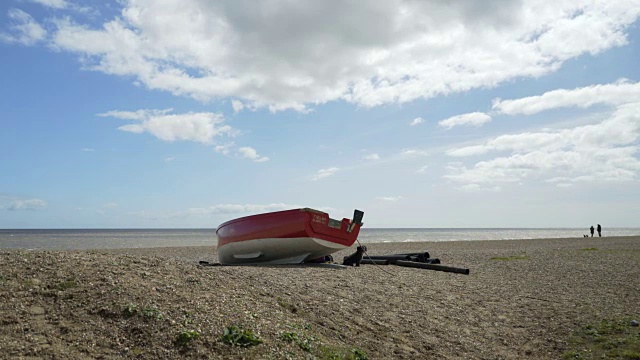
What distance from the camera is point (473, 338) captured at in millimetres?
8672

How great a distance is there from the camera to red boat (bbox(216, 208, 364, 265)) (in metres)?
17.4

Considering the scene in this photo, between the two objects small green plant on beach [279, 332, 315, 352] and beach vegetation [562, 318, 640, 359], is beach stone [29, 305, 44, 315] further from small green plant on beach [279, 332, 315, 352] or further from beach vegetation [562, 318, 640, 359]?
beach vegetation [562, 318, 640, 359]

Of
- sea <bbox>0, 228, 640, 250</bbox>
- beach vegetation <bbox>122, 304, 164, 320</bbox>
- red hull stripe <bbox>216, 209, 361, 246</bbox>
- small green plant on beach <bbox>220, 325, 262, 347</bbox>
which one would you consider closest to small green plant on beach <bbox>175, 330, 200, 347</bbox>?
small green plant on beach <bbox>220, 325, 262, 347</bbox>

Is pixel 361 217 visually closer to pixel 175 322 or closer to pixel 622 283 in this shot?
pixel 622 283

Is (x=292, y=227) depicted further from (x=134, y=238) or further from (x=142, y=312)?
(x=134, y=238)

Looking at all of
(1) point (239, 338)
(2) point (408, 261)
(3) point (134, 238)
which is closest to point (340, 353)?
(1) point (239, 338)

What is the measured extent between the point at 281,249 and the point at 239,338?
444 inches

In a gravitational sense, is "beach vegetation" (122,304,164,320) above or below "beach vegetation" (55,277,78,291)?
below

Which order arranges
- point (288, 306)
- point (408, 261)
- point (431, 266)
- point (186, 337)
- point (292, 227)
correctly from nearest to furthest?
point (186, 337), point (288, 306), point (292, 227), point (431, 266), point (408, 261)

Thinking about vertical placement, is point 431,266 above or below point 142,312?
below

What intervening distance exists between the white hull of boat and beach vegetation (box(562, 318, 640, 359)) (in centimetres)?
979

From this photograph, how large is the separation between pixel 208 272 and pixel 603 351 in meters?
7.41

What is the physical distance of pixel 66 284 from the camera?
25.2 feet

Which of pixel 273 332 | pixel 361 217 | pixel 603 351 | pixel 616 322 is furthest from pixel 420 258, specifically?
pixel 273 332
